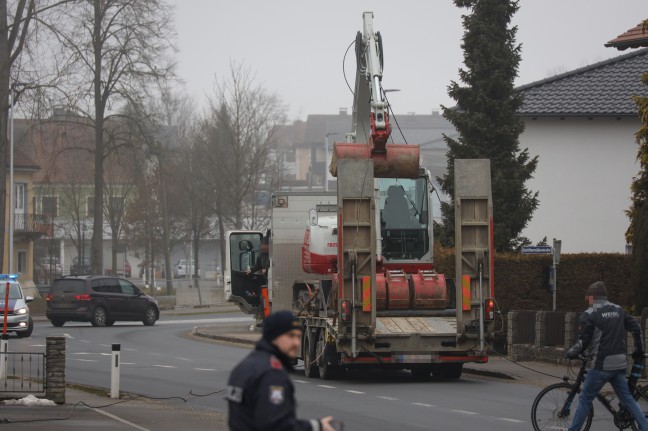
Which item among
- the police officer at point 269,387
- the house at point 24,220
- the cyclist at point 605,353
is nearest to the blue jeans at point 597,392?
the cyclist at point 605,353

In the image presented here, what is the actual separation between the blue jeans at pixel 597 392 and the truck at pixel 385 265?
6.60m

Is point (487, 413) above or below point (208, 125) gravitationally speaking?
A: below

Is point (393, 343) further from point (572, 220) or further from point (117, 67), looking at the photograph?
point (117, 67)

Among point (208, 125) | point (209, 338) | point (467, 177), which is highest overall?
point (208, 125)

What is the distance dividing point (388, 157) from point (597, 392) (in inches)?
351

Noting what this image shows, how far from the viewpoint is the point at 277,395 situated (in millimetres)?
6312

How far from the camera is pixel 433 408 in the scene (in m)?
16.5

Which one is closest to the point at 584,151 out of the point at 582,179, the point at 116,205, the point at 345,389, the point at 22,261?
the point at 582,179

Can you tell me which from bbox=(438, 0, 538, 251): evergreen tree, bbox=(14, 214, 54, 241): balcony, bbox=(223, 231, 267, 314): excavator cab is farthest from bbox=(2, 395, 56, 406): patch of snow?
bbox=(14, 214, 54, 241): balcony

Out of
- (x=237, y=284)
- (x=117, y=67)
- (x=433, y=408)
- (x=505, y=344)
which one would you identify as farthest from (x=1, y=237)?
(x=433, y=408)

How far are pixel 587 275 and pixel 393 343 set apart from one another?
30.7 ft

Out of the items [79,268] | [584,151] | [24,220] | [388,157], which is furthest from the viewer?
[79,268]

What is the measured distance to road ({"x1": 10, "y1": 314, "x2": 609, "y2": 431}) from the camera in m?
15.3

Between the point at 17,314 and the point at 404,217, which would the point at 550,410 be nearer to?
the point at 404,217
